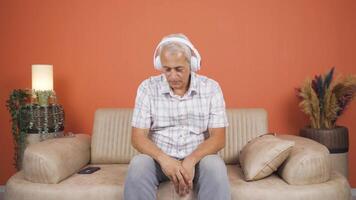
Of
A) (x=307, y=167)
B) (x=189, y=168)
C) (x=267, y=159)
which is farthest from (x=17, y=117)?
(x=307, y=167)

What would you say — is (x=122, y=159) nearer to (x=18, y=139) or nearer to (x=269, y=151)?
(x=18, y=139)

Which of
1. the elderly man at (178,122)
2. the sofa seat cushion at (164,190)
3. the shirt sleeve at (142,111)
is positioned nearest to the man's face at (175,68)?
the elderly man at (178,122)

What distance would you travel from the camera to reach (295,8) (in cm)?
318

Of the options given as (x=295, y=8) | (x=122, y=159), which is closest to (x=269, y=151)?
(x=122, y=159)

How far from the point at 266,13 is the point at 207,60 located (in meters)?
0.57

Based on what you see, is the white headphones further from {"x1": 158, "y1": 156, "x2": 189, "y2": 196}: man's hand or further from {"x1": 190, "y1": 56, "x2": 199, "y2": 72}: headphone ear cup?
{"x1": 158, "y1": 156, "x2": 189, "y2": 196}: man's hand

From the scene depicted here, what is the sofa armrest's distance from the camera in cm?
217

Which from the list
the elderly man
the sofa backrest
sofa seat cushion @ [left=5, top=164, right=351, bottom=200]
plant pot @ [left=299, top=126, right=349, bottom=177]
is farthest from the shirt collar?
plant pot @ [left=299, top=126, right=349, bottom=177]

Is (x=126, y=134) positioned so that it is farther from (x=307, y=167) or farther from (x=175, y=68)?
(x=307, y=167)

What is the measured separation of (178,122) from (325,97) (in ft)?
4.00

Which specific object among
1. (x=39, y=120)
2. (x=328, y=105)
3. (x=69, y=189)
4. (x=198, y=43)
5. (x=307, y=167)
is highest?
(x=198, y=43)

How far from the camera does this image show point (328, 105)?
2.89 m

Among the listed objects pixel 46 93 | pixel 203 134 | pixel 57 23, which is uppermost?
pixel 57 23

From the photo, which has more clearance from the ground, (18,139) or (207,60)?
(207,60)
